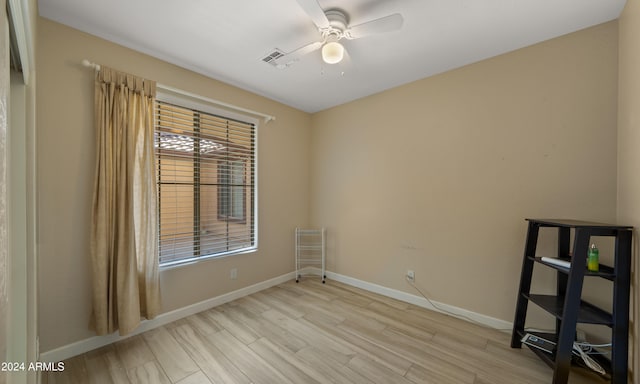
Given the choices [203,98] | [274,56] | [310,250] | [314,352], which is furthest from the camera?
[310,250]

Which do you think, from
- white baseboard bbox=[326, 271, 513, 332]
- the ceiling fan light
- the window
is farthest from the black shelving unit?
the window

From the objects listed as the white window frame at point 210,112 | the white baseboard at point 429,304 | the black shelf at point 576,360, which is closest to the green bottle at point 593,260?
the black shelf at point 576,360

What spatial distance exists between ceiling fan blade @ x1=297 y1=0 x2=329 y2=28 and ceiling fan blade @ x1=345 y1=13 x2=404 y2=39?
0.21m

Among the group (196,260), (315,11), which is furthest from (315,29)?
(196,260)

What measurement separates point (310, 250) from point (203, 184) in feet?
6.11

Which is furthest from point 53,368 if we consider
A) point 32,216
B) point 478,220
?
point 478,220

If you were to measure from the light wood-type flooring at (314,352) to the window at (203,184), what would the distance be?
758 mm

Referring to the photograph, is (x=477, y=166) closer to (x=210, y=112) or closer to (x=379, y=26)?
(x=379, y=26)

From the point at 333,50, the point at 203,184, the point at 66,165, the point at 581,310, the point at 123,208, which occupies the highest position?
the point at 333,50

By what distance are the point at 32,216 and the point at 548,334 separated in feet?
11.8

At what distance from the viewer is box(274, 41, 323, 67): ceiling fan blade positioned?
1.83m

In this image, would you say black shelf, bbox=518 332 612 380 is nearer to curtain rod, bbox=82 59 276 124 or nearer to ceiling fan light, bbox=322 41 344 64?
ceiling fan light, bbox=322 41 344 64

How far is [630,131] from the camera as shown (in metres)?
1.59

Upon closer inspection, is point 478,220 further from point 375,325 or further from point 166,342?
point 166,342
